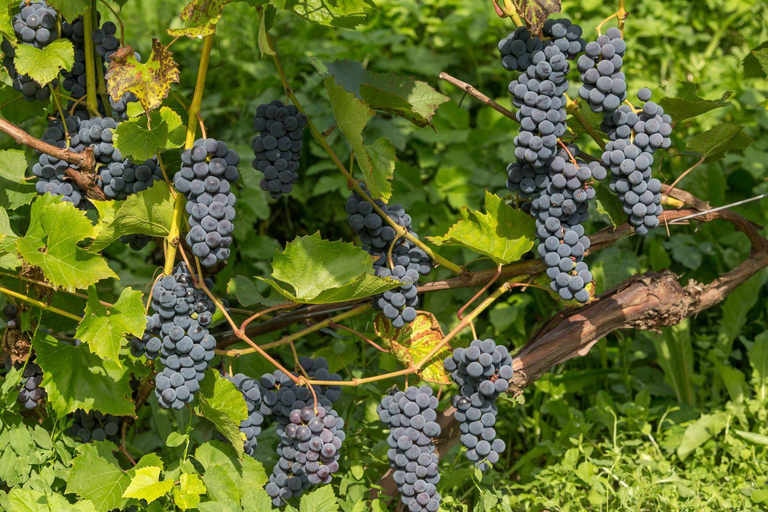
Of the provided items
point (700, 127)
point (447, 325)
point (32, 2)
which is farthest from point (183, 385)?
point (700, 127)

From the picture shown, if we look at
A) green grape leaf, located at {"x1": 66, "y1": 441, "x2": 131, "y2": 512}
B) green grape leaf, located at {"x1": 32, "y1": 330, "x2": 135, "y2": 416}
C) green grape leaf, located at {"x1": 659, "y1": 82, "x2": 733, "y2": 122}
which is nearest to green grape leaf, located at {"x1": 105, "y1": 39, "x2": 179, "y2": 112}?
green grape leaf, located at {"x1": 32, "y1": 330, "x2": 135, "y2": 416}

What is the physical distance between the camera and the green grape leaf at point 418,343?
177 cm

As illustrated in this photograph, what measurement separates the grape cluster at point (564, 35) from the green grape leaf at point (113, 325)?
3.29 feet

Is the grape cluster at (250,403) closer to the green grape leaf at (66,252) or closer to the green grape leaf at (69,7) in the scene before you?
the green grape leaf at (66,252)

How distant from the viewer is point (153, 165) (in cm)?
171

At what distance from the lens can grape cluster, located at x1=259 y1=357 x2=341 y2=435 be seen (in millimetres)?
1742

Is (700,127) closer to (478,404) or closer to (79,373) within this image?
(478,404)

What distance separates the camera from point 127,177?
66.4 inches

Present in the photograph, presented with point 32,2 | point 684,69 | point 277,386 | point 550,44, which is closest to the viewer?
point 550,44

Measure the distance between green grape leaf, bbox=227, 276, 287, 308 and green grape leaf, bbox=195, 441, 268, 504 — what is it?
1.14 feet

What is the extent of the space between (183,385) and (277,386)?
0.27 metres

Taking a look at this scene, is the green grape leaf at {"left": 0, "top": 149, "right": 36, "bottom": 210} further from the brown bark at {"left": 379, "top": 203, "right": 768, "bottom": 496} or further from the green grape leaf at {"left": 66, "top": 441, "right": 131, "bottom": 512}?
the brown bark at {"left": 379, "top": 203, "right": 768, "bottom": 496}

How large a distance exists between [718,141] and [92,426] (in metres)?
1.70

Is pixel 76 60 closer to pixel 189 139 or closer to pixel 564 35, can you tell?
pixel 189 139
